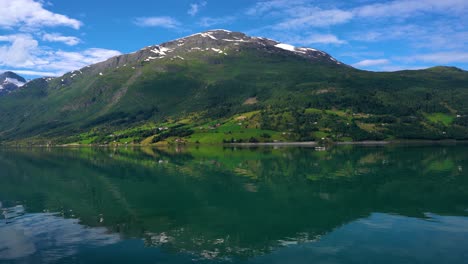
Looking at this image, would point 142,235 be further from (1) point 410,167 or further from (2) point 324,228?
(1) point 410,167

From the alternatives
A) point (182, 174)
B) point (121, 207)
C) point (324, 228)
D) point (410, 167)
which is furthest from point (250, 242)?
point (410, 167)

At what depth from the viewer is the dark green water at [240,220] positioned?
1064 inches

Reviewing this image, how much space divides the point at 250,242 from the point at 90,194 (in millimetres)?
33702

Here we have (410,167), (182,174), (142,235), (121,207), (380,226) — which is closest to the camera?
(142,235)

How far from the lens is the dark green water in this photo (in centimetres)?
2702

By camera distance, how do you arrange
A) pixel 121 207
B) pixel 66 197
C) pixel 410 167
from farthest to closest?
pixel 410 167
pixel 66 197
pixel 121 207

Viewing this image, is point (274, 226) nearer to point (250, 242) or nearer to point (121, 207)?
point (250, 242)

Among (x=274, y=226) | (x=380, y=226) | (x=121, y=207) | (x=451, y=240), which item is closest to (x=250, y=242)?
(x=274, y=226)

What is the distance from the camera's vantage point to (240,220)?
37.0 metres

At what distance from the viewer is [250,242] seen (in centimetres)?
2964

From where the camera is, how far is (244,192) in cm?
5378

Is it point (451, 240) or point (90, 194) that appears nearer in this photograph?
point (451, 240)

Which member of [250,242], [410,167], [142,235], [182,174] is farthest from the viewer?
[410,167]

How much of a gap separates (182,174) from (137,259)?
51477 mm
